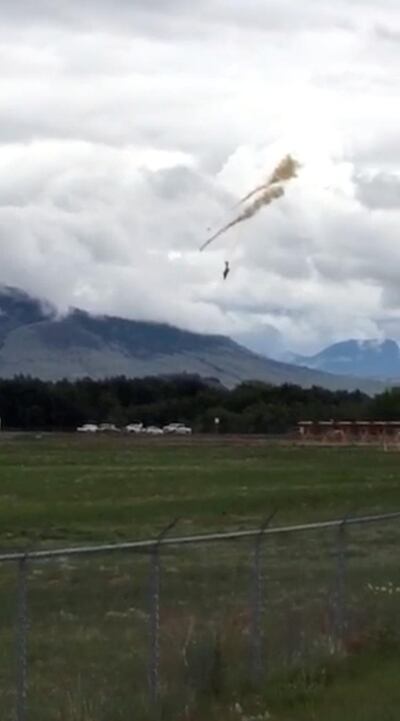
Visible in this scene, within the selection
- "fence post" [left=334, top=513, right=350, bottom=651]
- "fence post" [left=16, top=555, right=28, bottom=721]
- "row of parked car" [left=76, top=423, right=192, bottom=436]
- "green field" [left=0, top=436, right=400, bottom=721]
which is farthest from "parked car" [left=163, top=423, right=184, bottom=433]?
"fence post" [left=16, top=555, right=28, bottom=721]

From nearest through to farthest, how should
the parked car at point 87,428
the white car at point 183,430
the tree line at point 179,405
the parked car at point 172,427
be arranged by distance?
the white car at point 183,430, the parked car at point 87,428, the tree line at point 179,405, the parked car at point 172,427

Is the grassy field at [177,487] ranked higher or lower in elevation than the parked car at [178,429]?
lower

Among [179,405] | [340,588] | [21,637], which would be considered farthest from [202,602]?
[179,405]

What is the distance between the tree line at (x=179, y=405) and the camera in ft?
461

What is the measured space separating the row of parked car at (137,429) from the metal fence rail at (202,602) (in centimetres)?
11445

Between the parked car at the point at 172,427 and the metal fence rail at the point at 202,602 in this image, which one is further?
the parked car at the point at 172,427

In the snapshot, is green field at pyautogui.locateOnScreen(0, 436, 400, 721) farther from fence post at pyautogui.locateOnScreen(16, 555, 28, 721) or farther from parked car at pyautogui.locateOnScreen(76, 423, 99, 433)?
parked car at pyautogui.locateOnScreen(76, 423, 99, 433)

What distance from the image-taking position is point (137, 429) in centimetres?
15375

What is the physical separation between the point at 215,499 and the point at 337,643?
33.5 meters

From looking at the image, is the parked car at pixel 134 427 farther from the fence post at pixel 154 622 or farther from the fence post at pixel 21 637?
the fence post at pixel 21 637

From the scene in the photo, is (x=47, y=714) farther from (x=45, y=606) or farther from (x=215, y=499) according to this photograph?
(x=215, y=499)

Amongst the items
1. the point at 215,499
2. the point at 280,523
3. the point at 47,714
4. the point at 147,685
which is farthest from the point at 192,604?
the point at 215,499

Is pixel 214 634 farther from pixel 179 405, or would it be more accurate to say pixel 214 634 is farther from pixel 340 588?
pixel 179 405

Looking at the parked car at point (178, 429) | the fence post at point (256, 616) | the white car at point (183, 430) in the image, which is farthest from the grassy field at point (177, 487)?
the parked car at point (178, 429)
